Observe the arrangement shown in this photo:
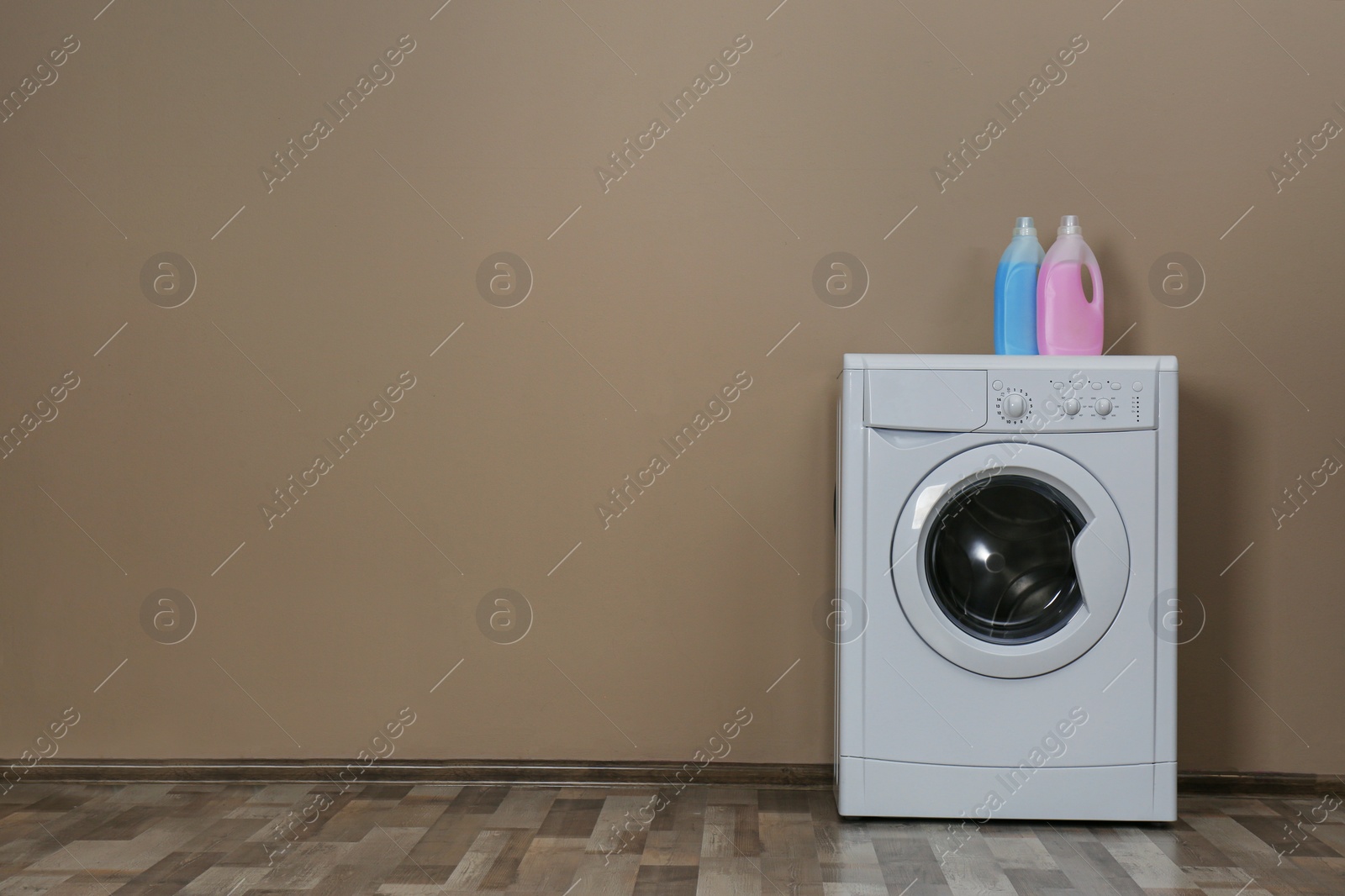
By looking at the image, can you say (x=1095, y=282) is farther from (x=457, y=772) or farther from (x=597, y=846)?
(x=457, y=772)

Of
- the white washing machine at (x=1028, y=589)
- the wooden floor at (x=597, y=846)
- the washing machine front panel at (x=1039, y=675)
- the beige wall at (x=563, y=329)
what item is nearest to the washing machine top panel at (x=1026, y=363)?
the white washing machine at (x=1028, y=589)

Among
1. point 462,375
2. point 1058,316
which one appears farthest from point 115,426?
point 1058,316

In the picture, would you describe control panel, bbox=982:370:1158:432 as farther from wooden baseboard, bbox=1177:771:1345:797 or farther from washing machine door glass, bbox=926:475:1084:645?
wooden baseboard, bbox=1177:771:1345:797

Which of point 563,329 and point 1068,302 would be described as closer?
point 1068,302

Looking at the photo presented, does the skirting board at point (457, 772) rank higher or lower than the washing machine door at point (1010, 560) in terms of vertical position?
lower

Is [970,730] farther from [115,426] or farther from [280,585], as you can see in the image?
[115,426]

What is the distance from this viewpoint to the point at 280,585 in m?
2.08

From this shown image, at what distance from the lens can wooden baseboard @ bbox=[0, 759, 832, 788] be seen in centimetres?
204

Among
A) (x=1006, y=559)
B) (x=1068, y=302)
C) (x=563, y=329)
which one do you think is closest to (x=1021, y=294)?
(x=1068, y=302)

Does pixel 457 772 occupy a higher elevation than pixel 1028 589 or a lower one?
lower

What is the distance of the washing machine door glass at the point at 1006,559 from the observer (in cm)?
173

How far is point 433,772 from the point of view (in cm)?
205

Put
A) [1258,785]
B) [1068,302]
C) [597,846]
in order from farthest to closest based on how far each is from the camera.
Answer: [1258,785] < [1068,302] < [597,846]

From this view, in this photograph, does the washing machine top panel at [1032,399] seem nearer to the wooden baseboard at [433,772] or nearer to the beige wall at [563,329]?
the beige wall at [563,329]
